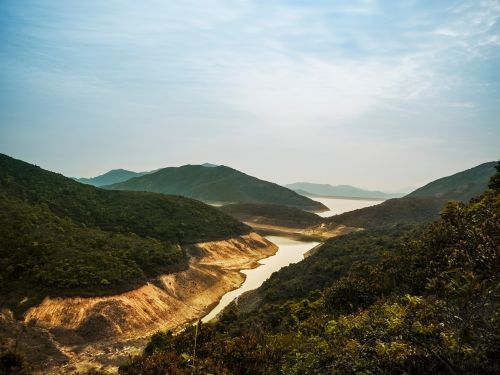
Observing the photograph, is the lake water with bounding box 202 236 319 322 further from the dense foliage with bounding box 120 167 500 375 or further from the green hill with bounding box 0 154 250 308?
the dense foliage with bounding box 120 167 500 375

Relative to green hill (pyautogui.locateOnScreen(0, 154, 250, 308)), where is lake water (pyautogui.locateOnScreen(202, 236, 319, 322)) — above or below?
below

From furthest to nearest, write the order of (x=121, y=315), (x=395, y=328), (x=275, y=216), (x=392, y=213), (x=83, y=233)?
(x=275, y=216) < (x=392, y=213) < (x=83, y=233) < (x=121, y=315) < (x=395, y=328)

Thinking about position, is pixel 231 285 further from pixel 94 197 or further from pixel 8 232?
pixel 94 197

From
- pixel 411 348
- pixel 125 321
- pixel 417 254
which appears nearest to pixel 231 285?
pixel 125 321

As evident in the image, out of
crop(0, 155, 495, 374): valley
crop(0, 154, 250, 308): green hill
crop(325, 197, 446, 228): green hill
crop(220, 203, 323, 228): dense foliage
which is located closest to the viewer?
crop(0, 155, 495, 374): valley

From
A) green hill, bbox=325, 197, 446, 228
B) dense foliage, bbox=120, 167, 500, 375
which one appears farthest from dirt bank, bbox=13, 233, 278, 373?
green hill, bbox=325, 197, 446, 228

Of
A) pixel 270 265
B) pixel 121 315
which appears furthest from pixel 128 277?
pixel 270 265

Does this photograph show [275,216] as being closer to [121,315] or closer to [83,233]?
[83,233]
